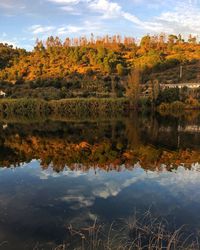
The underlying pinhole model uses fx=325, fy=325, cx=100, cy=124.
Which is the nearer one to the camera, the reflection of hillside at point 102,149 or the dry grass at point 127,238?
the dry grass at point 127,238

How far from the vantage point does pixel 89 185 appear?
413 inches

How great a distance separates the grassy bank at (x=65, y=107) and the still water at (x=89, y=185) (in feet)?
75.4

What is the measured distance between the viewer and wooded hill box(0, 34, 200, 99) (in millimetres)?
51969

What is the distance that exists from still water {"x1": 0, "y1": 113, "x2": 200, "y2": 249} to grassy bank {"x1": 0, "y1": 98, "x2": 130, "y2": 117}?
22975 millimetres

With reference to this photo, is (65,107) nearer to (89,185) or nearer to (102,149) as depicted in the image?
(102,149)

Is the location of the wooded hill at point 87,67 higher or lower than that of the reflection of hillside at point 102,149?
higher

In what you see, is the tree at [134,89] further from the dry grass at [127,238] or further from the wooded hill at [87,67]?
the dry grass at [127,238]

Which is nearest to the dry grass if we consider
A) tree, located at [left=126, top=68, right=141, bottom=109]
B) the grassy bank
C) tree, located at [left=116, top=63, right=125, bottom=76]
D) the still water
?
the still water

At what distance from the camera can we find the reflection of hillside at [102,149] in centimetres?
1395

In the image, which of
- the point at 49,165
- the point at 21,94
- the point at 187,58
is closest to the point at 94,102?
the point at 21,94

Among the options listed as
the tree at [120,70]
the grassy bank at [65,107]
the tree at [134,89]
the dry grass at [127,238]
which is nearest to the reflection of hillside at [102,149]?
the dry grass at [127,238]

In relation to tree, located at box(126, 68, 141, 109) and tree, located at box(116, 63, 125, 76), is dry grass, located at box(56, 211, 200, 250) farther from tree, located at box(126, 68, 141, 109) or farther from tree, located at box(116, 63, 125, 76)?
tree, located at box(116, 63, 125, 76)

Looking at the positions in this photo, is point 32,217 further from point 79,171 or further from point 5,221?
point 79,171

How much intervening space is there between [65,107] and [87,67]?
99.9 feet
